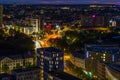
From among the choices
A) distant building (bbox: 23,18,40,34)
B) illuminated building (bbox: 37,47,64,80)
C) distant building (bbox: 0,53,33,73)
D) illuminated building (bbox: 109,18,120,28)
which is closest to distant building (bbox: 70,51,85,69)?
illuminated building (bbox: 37,47,64,80)

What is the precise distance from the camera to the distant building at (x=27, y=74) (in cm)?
1116

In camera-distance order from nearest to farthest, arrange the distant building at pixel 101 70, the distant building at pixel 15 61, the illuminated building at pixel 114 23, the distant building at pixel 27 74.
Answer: the distant building at pixel 27 74 < the distant building at pixel 101 70 < the distant building at pixel 15 61 < the illuminated building at pixel 114 23

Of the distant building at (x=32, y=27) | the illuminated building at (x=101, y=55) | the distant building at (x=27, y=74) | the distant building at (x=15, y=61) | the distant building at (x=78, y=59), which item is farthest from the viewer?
the distant building at (x=32, y=27)

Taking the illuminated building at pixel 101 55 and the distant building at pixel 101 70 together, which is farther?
the illuminated building at pixel 101 55

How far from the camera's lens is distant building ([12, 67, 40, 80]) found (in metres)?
11.2

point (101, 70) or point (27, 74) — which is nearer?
point (27, 74)

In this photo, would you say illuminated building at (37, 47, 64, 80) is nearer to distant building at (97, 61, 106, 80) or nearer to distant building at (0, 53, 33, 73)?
distant building at (0, 53, 33, 73)

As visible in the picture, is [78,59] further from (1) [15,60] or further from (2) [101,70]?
(1) [15,60]

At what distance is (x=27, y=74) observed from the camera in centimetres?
1136

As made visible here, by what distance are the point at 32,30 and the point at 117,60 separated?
13.0 meters

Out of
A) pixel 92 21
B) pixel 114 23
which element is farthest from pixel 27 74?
pixel 92 21

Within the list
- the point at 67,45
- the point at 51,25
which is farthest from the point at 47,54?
the point at 51,25

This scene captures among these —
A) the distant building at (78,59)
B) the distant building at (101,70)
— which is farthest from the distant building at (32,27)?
the distant building at (101,70)

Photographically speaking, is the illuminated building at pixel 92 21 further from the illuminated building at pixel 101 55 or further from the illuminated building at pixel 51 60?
the illuminated building at pixel 51 60
